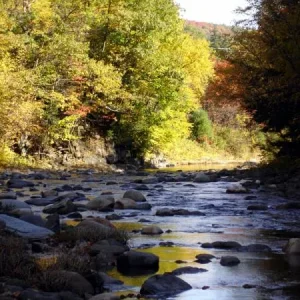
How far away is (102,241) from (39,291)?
2461mm

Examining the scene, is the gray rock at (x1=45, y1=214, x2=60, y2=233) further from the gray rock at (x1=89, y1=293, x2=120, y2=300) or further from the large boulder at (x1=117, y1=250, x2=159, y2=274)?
the gray rock at (x1=89, y1=293, x2=120, y2=300)

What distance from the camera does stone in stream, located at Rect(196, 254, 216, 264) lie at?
6.90 m

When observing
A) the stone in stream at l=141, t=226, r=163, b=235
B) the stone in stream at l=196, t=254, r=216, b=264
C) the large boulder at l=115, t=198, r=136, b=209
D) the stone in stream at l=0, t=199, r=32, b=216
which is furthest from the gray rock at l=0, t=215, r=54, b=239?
the large boulder at l=115, t=198, r=136, b=209

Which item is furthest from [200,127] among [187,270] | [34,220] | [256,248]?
[187,270]

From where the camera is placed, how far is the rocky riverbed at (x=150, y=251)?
5492 millimetres

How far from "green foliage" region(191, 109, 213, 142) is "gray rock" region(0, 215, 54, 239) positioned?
4374 cm

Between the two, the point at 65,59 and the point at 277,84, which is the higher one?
the point at 65,59

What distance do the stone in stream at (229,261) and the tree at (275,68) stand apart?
32.7ft

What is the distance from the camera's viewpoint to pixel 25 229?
8.02m

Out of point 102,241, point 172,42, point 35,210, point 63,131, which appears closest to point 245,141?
point 172,42

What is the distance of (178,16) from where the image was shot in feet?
121

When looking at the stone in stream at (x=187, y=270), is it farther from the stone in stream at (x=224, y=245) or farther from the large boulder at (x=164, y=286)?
the stone in stream at (x=224, y=245)

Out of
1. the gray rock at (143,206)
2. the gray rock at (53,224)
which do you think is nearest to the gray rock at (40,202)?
the gray rock at (143,206)

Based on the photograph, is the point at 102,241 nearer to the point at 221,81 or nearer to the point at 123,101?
the point at 221,81
